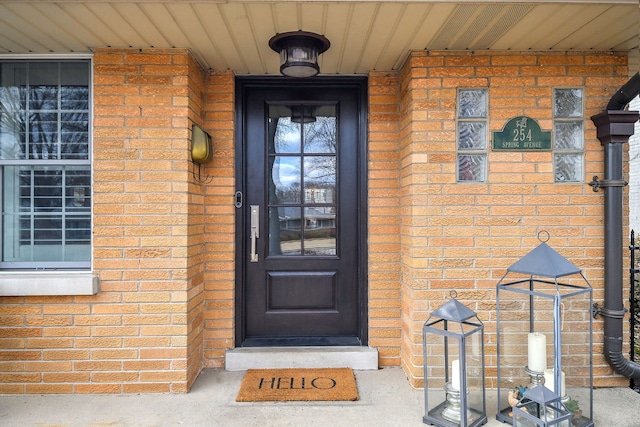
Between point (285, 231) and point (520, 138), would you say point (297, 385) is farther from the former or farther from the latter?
point (520, 138)

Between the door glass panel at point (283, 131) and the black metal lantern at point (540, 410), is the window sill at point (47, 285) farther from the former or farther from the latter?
the black metal lantern at point (540, 410)

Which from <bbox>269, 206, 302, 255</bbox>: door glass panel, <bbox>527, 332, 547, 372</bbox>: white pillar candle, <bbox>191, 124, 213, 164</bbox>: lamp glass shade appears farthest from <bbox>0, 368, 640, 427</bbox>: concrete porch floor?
<bbox>191, 124, 213, 164</bbox>: lamp glass shade

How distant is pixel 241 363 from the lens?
3.12m

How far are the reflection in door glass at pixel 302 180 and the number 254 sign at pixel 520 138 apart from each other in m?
1.23

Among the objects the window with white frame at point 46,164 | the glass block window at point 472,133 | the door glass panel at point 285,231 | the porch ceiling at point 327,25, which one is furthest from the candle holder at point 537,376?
the window with white frame at point 46,164

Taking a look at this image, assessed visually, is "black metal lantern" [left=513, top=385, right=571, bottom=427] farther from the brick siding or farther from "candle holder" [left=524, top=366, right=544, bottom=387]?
the brick siding

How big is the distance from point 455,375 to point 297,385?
1.08 metres

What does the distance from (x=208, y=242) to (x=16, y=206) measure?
1319 millimetres

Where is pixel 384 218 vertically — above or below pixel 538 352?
above

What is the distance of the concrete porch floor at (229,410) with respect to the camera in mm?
2430

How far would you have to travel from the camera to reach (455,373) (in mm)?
2324

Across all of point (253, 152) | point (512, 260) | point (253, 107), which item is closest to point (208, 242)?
point (253, 152)

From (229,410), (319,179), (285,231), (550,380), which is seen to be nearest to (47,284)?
(229,410)

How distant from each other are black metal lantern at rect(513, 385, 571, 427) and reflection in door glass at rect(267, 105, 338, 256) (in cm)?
169
